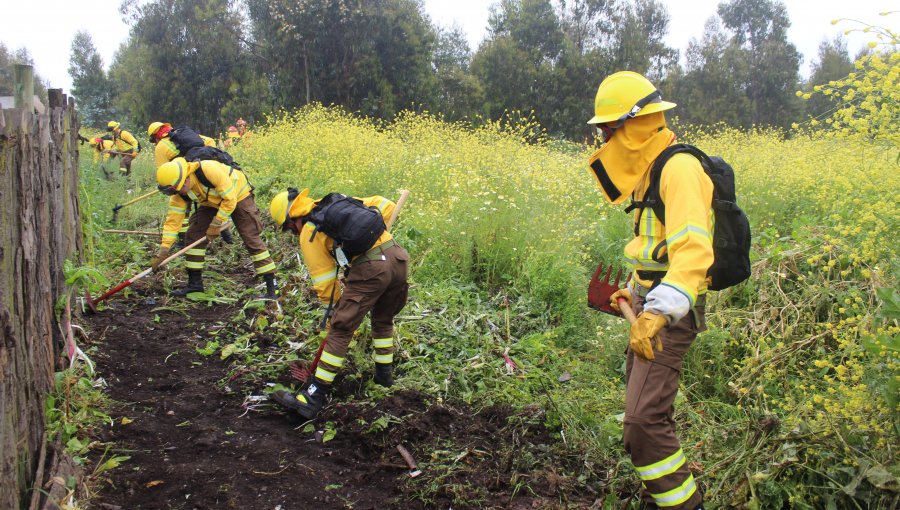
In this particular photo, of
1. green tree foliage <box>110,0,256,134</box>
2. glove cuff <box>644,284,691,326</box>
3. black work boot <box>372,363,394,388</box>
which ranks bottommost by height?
black work boot <box>372,363,394,388</box>

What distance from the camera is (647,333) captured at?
8.02ft

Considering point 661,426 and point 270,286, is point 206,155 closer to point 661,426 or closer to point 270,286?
point 270,286

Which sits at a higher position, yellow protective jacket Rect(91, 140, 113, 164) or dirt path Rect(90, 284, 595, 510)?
yellow protective jacket Rect(91, 140, 113, 164)

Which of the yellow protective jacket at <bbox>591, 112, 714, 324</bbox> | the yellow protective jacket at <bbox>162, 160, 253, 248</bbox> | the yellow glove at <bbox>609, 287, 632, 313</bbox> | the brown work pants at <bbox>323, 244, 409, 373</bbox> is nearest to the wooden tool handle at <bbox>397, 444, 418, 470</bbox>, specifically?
the brown work pants at <bbox>323, 244, 409, 373</bbox>

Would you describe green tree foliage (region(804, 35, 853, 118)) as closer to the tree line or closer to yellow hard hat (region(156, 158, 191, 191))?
the tree line

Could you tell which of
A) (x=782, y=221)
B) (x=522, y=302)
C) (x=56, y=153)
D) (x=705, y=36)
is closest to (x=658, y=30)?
(x=705, y=36)

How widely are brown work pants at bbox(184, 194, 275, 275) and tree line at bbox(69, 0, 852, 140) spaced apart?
55.5ft

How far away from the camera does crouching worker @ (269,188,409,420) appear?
425 centimetres

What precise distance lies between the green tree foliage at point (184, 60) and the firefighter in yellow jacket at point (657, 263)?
973 inches

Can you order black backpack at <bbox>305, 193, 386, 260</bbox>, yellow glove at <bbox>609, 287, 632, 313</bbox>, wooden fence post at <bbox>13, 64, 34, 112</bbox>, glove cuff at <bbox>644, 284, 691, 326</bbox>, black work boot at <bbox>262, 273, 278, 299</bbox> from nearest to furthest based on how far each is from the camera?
1. glove cuff at <bbox>644, 284, 691, 326</bbox>
2. yellow glove at <bbox>609, 287, 632, 313</bbox>
3. black backpack at <bbox>305, 193, 386, 260</bbox>
4. wooden fence post at <bbox>13, 64, 34, 112</bbox>
5. black work boot at <bbox>262, 273, 278, 299</bbox>

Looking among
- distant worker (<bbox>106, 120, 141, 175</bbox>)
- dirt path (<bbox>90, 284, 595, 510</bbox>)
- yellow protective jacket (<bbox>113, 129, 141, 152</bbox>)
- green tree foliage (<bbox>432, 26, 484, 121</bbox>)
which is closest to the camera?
dirt path (<bbox>90, 284, 595, 510</bbox>)

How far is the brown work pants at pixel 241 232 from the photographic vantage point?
6.87m

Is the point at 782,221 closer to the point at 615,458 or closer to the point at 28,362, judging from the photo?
the point at 615,458

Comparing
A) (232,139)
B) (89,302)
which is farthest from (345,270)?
(232,139)
